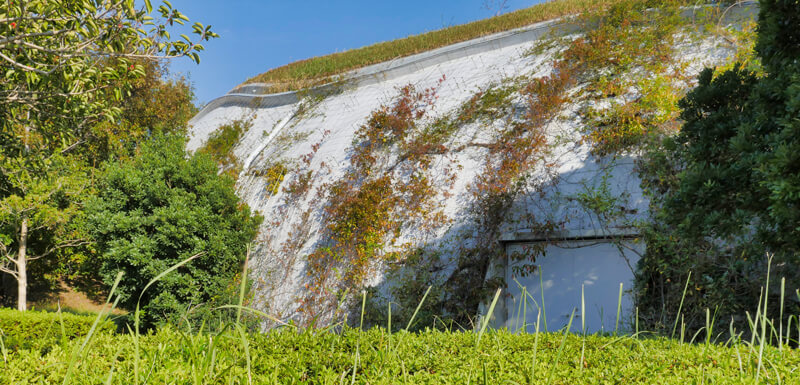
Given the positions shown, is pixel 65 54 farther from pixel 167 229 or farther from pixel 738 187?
pixel 738 187

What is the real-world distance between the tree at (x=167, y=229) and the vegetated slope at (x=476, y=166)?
926mm

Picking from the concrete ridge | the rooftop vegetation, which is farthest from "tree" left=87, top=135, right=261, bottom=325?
the rooftop vegetation

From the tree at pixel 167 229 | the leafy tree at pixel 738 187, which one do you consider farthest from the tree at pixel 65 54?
the leafy tree at pixel 738 187

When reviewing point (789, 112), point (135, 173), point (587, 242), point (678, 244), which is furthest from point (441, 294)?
point (135, 173)

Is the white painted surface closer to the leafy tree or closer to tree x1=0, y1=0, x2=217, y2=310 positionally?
the leafy tree

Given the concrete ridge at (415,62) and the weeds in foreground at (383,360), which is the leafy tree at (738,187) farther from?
the concrete ridge at (415,62)

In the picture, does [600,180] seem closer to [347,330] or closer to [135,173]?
[347,330]

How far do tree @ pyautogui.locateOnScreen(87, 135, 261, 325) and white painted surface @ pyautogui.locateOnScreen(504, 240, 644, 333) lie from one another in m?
5.57

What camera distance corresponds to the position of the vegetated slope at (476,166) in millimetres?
6719

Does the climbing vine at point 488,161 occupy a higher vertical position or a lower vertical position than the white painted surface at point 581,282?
higher

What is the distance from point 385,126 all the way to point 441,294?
4.31m

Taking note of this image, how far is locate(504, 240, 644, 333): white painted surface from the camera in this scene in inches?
233

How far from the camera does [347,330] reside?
2.75 m

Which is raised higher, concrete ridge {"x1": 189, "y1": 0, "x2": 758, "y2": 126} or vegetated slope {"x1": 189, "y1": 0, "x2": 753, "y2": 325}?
concrete ridge {"x1": 189, "y1": 0, "x2": 758, "y2": 126}
